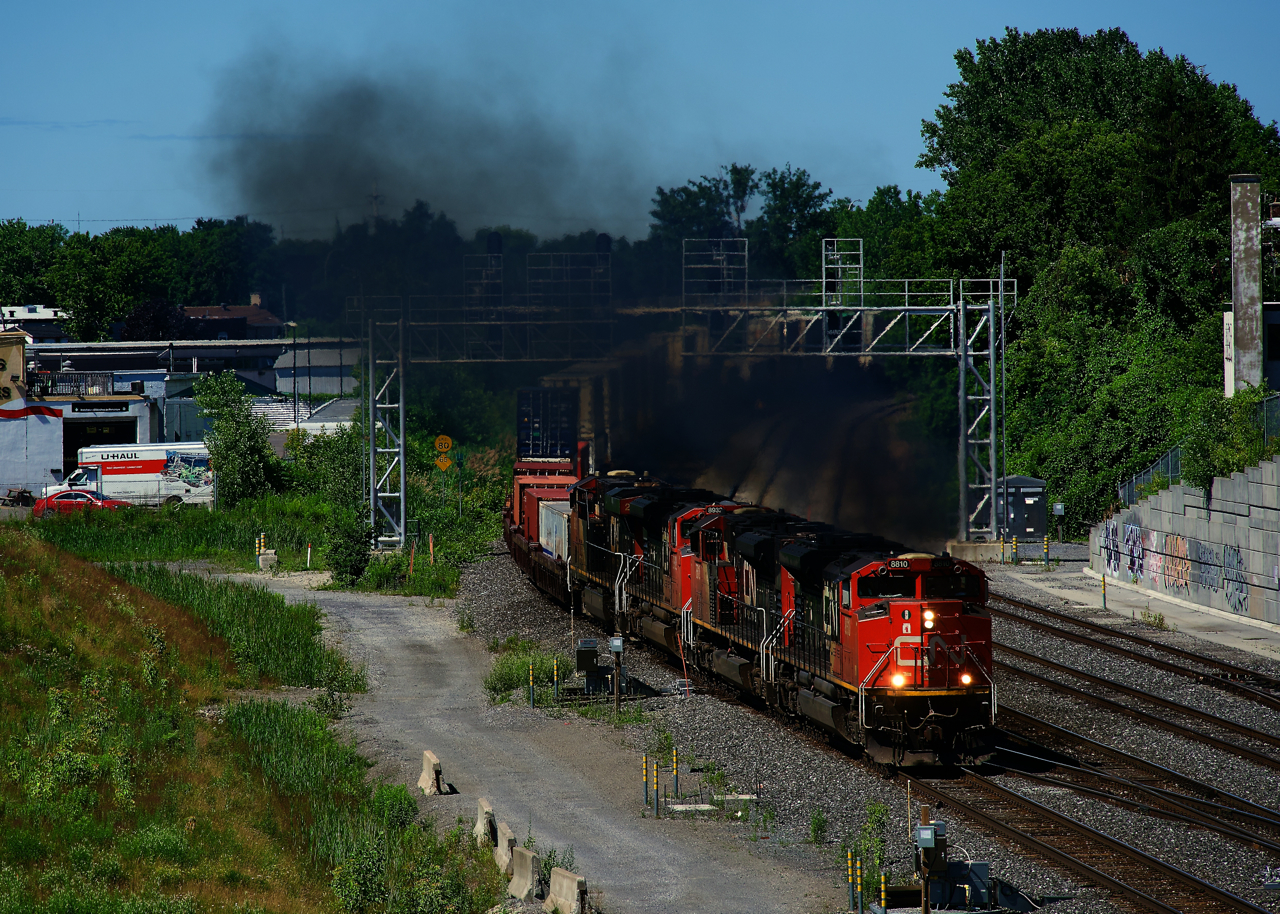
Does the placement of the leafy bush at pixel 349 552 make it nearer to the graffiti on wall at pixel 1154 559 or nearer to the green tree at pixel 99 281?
the graffiti on wall at pixel 1154 559

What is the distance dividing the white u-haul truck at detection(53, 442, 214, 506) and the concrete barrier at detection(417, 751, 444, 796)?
4355 centimetres

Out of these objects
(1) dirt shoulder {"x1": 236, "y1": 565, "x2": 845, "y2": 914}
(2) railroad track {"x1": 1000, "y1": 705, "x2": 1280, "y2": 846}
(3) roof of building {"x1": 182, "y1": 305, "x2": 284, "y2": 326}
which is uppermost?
(3) roof of building {"x1": 182, "y1": 305, "x2": 284, "y2": 326}

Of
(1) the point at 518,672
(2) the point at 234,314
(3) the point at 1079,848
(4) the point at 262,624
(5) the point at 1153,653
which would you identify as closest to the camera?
(3) the point at 1079,848

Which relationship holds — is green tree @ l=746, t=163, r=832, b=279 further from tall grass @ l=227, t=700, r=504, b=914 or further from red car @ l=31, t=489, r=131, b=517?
tall grass @ l=227, t=700, r=504, b=914

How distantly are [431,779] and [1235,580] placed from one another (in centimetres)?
2373

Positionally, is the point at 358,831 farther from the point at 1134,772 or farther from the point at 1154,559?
the point at 1154,559

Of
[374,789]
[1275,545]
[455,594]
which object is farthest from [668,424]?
[374,789]

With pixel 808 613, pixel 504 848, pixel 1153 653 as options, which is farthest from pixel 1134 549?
pixel 504 848

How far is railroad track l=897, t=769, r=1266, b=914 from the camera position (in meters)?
14.2

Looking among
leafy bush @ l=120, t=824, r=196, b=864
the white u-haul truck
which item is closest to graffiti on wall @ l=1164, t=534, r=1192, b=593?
leafy bush @ l=120, t=824, r=196, b=864

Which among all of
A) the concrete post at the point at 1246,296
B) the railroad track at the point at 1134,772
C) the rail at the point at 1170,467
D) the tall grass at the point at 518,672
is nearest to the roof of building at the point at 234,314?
the concrete post at the point at 1246,296

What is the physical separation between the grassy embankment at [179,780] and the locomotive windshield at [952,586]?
7.41 m

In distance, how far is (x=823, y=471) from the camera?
58438 mm

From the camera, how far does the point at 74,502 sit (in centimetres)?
5775
